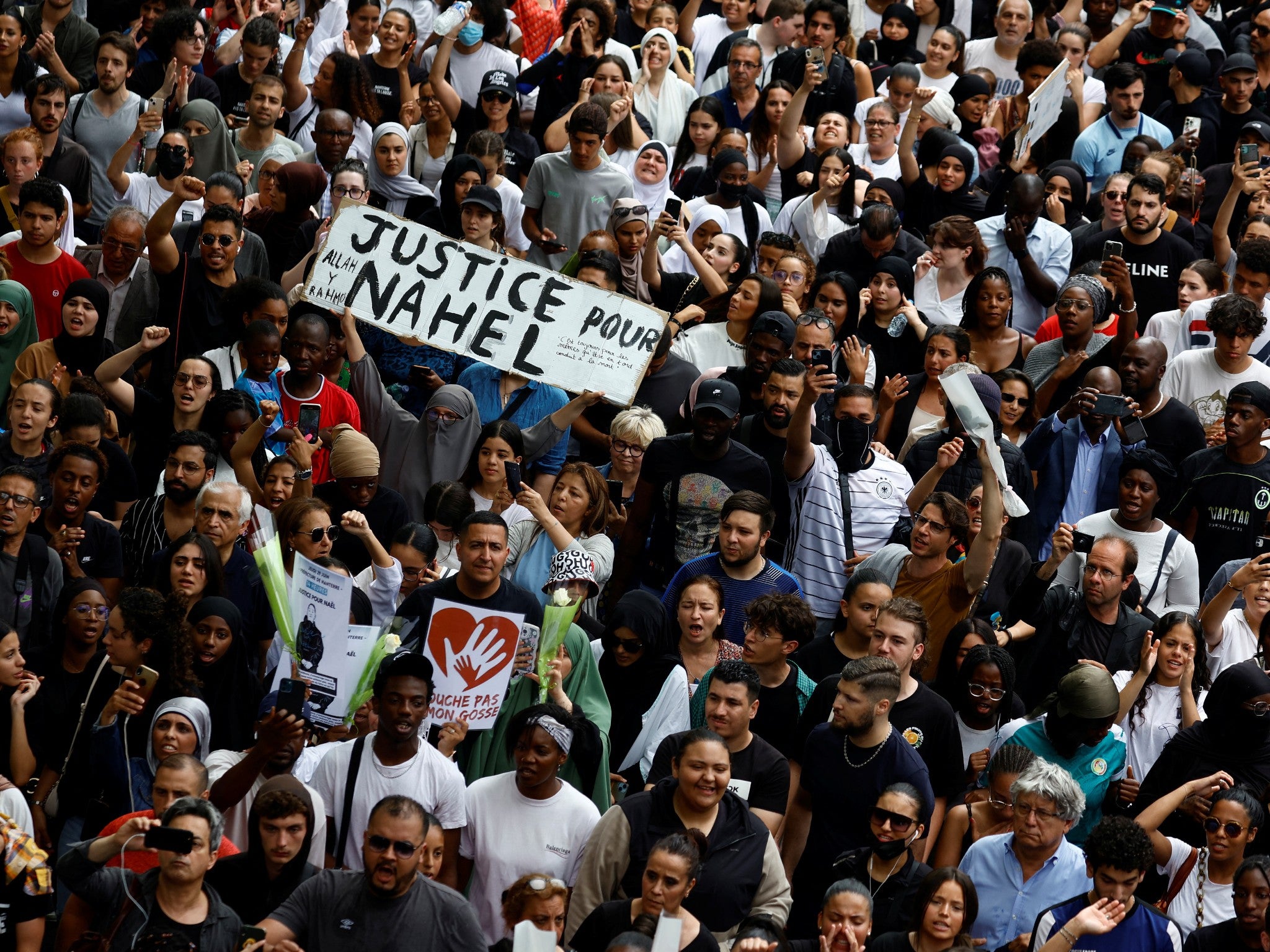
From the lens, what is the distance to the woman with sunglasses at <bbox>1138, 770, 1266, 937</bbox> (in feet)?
28.5

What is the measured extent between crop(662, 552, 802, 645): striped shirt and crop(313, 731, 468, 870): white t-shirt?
Answer: 154 cm

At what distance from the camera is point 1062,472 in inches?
444

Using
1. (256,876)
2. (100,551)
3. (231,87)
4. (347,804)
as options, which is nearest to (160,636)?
(100,551)

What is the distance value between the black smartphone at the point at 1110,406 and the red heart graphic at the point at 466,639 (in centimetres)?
388

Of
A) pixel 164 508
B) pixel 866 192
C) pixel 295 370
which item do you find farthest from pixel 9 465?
pixel 866 192

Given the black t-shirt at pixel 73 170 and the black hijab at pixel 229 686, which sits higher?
the black t-shirt at pixel 73 170

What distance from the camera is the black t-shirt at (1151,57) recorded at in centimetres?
1655

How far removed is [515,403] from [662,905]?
13.8ft

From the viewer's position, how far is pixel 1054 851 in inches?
330

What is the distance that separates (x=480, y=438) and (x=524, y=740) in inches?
98.6

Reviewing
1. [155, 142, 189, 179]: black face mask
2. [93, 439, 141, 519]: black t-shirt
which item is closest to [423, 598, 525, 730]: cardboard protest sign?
[93, 439, 141, 519]: black t-shirt

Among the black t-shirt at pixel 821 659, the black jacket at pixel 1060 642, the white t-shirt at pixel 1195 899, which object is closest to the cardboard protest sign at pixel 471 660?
the black t-shirt at pixel 821 659

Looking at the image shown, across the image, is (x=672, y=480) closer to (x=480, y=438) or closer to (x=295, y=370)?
(x=480, y=438)

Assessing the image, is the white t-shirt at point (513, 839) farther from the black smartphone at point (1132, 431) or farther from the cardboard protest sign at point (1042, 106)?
the cardboard protest sign at point (1042, 106)
